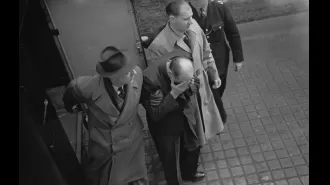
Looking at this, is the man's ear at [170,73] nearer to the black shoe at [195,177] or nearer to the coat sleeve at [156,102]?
the coat sleeve at [156,102]

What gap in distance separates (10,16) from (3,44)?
0.59 ft

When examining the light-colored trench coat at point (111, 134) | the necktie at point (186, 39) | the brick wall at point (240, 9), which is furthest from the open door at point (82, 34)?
the necktie at point (186, 39)

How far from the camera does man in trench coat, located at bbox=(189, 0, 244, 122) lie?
4.24m

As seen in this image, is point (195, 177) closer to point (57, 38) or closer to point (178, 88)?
point (178, 88)

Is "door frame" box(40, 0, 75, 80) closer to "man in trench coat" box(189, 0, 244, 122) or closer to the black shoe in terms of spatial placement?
"man in trench coat" box(189, 0, 244, 122)

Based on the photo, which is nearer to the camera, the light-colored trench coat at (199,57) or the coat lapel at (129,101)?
the coat lapel at (129,101)

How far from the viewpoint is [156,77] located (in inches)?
136

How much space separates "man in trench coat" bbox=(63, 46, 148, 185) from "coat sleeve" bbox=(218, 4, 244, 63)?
1.55 meters

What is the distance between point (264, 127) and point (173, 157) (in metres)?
1.92

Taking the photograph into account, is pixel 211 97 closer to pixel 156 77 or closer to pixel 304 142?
pixel 156 77

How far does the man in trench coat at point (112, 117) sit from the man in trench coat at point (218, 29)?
127cm

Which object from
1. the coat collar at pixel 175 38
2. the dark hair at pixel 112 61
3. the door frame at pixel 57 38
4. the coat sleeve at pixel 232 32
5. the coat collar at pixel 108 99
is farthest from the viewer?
the door frame at pixel 57 38

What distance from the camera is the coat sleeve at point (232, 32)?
4336 millimetres

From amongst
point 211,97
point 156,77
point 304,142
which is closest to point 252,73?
point 304,142
